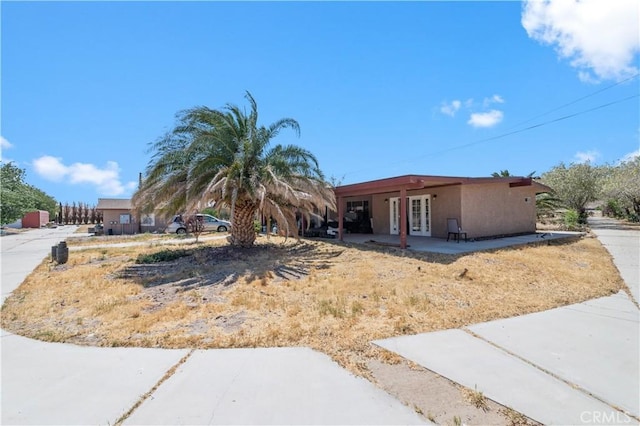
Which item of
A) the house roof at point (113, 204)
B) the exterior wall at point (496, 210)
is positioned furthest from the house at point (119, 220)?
the exterior wall at point (496, 210)

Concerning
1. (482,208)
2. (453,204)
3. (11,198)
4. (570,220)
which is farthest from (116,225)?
(570,220)

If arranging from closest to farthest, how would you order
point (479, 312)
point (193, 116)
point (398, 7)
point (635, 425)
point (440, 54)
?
point (635, 425) → point (479, 312) → point (398, 7) → point (193, 116) → point (440, 54)

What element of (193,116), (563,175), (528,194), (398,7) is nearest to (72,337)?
(193,116)

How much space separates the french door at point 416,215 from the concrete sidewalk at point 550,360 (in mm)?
10301

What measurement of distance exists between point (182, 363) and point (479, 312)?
4413 millimetres

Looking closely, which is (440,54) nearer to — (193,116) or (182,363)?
(193,116)

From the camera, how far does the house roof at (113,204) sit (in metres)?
26.2

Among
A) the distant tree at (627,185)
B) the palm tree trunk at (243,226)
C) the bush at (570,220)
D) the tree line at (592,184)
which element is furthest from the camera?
the tree line at (592,184)

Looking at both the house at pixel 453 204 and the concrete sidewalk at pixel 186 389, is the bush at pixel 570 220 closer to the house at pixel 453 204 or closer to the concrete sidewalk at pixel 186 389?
the house at pixel 453 204

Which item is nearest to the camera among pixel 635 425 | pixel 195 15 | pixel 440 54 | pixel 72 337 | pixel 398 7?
pixel 635 425

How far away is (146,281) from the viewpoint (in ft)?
25.8

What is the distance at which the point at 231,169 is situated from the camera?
10242mm

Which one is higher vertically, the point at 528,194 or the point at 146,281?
the point at 528,194

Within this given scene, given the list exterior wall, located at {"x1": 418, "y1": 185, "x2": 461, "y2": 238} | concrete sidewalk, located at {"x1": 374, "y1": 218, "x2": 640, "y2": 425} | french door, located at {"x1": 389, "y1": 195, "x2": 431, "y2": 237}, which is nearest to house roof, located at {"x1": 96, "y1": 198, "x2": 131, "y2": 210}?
french door, located at {"x1": 389, "y1": 195, "x2": 431, "y2": 237}
